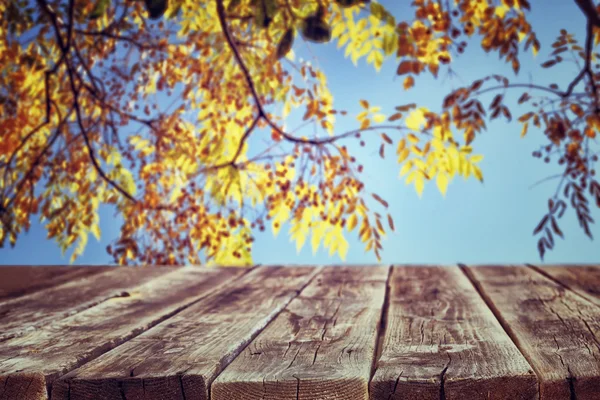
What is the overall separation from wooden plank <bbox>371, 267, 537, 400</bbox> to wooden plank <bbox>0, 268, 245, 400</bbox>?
409 mm

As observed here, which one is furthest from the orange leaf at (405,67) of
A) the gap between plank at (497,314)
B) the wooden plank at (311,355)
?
the wooden plank at (311,355)

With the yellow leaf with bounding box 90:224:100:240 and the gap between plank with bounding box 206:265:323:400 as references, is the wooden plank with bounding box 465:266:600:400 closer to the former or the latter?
the gap between plank with bounding box 206:265:323:400

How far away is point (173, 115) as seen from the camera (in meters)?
3.75

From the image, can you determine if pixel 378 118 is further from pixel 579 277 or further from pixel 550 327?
pixel 550 327

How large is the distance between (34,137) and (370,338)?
12.0 feet

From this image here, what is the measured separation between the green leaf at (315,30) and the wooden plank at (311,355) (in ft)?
2.11

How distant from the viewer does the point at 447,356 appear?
2.66 feet

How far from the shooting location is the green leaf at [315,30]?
1.53m

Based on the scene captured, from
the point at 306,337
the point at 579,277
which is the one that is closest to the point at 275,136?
the point at 579,277

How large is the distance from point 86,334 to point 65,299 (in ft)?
1.31

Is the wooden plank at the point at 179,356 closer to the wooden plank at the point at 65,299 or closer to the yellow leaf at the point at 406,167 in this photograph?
the wooden plank at the point at 65,299

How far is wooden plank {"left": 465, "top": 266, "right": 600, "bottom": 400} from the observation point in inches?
28.5

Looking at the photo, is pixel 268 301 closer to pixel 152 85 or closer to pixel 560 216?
pixel 560 216

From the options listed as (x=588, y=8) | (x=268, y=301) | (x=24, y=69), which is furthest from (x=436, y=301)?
(x=24, y=69)
